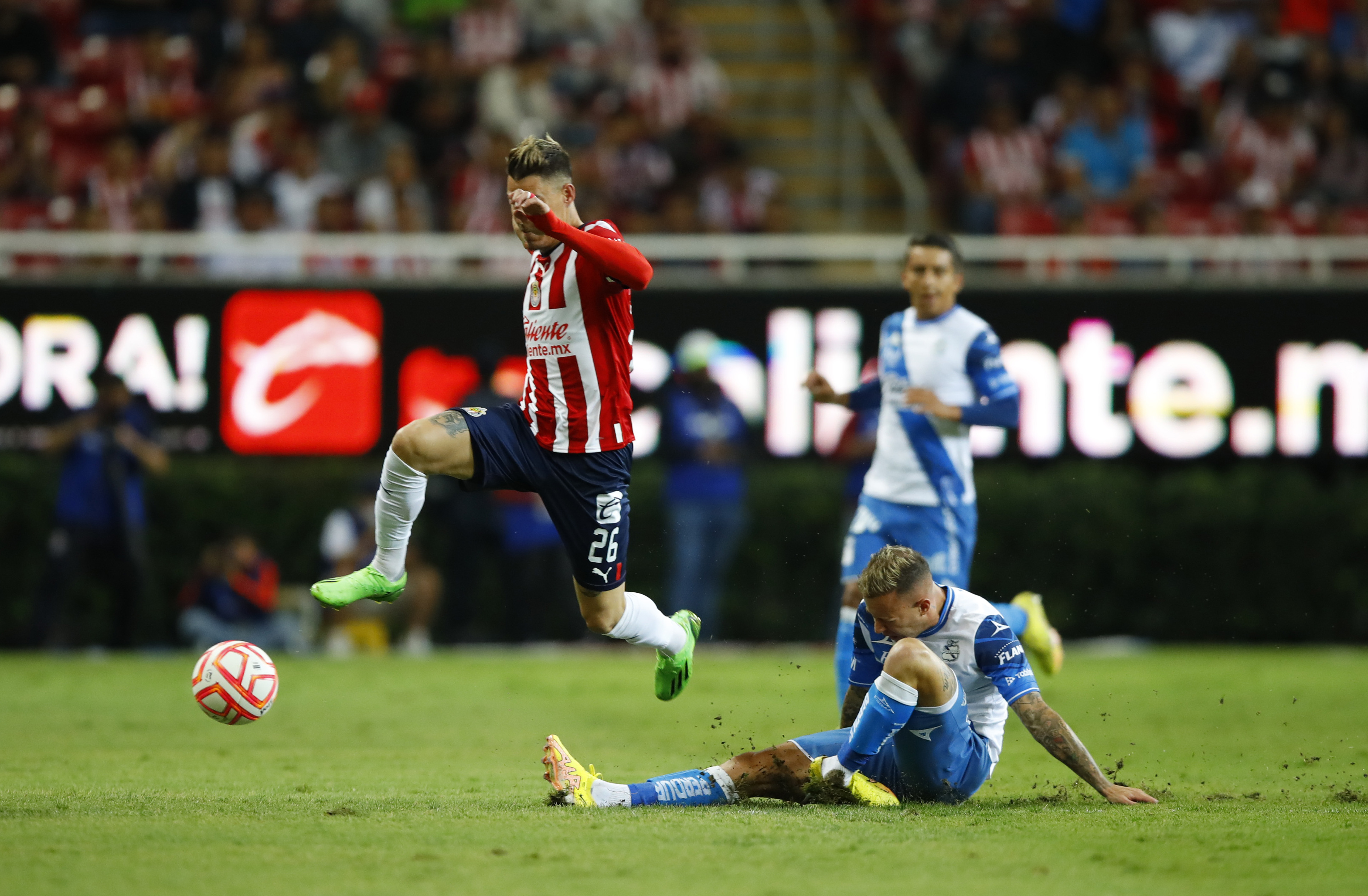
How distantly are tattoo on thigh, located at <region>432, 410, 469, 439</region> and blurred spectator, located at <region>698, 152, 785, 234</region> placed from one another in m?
10.6

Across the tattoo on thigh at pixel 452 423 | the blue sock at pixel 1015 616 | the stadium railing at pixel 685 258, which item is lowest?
the blue sock at pixel 1015 616

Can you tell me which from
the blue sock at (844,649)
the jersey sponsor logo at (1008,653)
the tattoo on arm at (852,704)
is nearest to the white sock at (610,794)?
the tattoo on arm at (852,704)

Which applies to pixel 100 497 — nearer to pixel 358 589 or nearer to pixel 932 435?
pixel 358 589

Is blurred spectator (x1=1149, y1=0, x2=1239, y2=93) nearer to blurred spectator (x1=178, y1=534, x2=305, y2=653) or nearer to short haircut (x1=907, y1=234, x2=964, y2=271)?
blurred spectator (x1=178, y1=534, x2=305, y2=653)

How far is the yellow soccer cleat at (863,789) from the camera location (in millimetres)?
6824

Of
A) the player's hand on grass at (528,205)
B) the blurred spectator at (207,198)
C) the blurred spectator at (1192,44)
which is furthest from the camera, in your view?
the blurred spectator at (1192,44)

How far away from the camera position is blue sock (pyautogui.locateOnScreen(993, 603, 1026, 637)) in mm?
8758

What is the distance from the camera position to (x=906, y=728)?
6.63 meters

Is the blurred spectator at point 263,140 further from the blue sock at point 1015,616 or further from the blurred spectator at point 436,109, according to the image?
the blue sock at point 1015,616

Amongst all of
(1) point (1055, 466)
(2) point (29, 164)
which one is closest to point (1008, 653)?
(1) point (1055, 466)

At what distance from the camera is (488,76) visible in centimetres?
1845

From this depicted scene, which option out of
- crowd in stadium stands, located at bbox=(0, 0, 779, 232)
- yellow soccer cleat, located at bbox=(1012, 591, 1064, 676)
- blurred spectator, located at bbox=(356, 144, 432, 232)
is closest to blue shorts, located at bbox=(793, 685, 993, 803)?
yellow soccer cleat, located at bbox=(1012, 591, 1064, 676)

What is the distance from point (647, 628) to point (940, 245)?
265cm

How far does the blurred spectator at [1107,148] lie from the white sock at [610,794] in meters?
13.2
